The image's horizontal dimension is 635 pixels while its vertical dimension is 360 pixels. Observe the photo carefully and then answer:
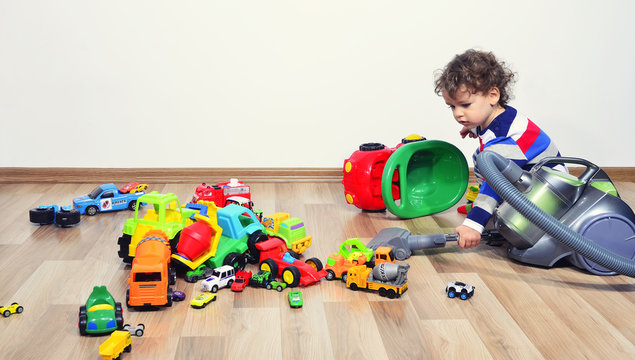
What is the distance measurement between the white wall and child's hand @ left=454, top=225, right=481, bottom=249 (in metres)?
0.85

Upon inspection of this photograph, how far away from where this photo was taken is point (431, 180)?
2.29 meters

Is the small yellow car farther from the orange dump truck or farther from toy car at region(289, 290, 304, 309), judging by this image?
toy car at region(289, 290, 304, 309)

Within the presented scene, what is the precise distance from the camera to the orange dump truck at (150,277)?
4.83 feet

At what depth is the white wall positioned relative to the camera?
2465 mm

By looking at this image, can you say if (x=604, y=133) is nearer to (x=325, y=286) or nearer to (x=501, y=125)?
(x=501, y=125)

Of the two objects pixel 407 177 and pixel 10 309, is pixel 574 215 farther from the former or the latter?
pixel 10 309

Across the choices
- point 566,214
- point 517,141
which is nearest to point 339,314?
point 566,214

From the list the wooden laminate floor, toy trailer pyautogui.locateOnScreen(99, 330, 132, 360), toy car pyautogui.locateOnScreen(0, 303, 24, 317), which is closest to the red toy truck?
the wooden laminate floor

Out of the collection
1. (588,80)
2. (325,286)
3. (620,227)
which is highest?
(588,80)

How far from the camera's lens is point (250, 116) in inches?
101

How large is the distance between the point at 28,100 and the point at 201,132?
2.12ft

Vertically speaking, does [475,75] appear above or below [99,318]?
above

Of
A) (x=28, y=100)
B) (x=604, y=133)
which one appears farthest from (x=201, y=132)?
(x=604, y=133)

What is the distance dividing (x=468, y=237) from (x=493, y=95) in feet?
1.41
